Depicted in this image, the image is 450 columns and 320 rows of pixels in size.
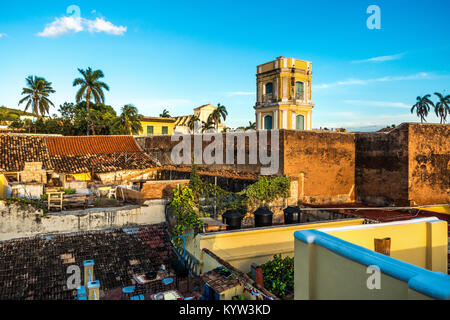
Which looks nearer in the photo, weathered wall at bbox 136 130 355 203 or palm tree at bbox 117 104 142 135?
weathered wall at bbox 136 130 355 203

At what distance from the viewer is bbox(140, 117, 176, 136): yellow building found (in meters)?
43.9

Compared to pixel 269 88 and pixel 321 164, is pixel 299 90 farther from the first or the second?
pixel 321 164

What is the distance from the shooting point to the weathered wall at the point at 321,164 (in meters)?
16.2

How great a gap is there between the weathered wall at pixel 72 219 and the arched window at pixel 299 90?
1651 cm

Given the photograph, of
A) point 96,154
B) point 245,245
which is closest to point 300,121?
point 96,154

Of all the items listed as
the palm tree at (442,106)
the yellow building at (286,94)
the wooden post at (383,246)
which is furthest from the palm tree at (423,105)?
the wooden post at (383,246)

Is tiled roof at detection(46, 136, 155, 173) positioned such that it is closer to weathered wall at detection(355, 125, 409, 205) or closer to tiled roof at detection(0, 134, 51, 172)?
tiled roof at detection(0, 134, 51, 172)

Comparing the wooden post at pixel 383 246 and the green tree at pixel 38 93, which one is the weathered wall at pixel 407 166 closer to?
the wooden post at pixel 383 246

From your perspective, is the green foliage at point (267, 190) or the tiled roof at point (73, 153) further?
the tiled roof at point (73, 153)

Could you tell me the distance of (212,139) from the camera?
65.7ft

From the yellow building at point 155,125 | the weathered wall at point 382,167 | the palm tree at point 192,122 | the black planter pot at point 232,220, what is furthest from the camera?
the palm tree at point 192,122

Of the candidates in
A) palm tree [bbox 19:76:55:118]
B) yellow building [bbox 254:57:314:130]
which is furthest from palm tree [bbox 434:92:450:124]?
palm tree [bbox 19:76:55:118]

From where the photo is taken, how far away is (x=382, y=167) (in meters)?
17.4

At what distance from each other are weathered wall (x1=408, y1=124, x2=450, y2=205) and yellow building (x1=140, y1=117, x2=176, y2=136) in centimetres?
3488
